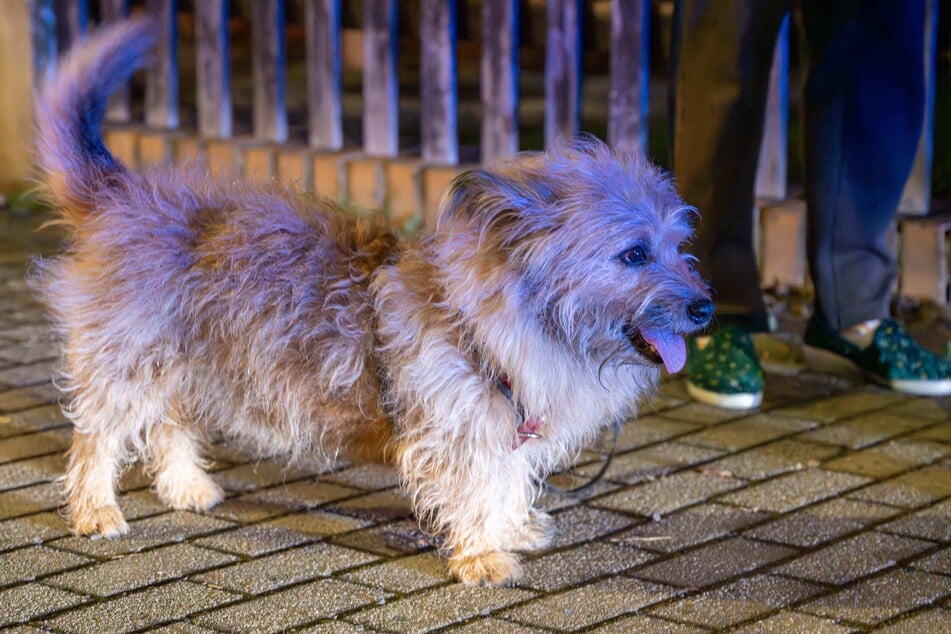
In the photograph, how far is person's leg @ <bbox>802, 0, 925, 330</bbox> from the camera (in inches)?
190

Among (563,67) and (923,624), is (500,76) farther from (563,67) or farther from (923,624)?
(923,624)

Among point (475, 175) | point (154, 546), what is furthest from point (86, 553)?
point (475, 175)

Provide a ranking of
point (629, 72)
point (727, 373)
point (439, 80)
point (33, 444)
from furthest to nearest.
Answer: point (439, 80), point (629, 72), point (727, 373), point (33, 444)

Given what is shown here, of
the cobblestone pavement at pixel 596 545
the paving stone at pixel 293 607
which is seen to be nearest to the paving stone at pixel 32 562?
the cobblestone pavement at pixel 596 545

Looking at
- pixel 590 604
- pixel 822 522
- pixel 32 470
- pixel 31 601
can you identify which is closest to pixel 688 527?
pixel 822 522

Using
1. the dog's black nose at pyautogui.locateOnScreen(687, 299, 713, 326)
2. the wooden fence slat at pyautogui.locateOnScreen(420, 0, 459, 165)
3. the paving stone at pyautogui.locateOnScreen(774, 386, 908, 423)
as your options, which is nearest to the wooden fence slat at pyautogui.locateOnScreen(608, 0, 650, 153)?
the wooden fence slat at pyautogui.locateOnScreen(420, 0, 459, 165)

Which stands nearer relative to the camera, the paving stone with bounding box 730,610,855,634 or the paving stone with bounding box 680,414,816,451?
the paving stone with bounding box 730,610,855,634

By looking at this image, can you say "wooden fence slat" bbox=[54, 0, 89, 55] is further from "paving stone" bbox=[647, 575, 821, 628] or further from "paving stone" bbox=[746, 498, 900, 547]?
"paving stone" bbox=[647, 575, 821, 628]

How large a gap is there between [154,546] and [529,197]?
60.4 inches

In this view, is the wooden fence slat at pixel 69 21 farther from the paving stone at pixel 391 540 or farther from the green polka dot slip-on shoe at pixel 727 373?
the paving stone at pixel 391 540

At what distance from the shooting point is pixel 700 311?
336 cm

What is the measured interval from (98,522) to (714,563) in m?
1.82

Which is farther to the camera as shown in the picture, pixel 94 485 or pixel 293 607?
pixel 94 485

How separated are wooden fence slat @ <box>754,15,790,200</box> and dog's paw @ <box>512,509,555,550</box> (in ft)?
9.40
